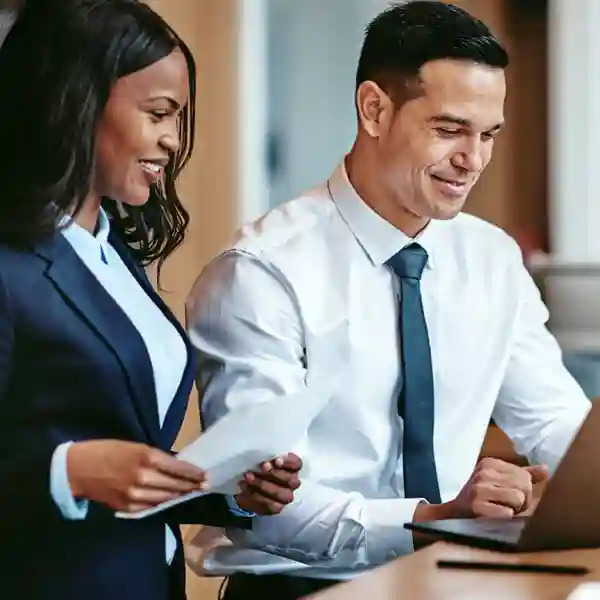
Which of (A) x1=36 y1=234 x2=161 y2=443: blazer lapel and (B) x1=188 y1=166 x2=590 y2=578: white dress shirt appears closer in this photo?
Result: (A) x1=36 y1=234 x2=161 y2=443: blazer lapel

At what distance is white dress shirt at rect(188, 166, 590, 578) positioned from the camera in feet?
5.28

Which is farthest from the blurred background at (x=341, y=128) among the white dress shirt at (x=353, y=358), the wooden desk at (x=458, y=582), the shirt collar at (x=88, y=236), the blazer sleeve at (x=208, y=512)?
the wooden desk at (x=458, y=582)

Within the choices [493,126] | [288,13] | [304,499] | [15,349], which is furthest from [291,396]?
[288,13]

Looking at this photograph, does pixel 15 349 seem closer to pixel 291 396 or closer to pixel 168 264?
pixel 291 396

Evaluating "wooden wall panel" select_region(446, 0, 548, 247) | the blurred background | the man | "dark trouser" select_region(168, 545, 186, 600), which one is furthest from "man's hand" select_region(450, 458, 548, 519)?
"wooden wall panel" select_region(446, 0, 548, 247)

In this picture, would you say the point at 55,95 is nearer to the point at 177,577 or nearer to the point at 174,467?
the point at 174,467

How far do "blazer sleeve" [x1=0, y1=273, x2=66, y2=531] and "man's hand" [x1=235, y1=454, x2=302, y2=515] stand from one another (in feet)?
0.81

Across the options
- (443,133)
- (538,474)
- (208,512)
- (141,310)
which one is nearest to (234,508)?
(208,512)

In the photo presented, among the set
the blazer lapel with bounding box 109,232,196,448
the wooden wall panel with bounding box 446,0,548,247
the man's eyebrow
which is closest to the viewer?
the blazer lapel with bounding box 109,232,196,448

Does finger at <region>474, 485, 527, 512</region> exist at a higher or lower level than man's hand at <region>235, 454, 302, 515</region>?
lower

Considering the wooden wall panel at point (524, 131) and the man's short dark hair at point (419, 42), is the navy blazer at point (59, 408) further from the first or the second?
the wooden wall panel at point (524, 131)

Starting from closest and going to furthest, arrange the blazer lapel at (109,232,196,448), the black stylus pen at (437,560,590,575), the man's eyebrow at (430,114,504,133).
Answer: the black stylus pen at (437,560,590,575) < the blazer lapel at (109,232,196,448) < the man's eyebrow at (430,114,504,133)

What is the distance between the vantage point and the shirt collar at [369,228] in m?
1.76

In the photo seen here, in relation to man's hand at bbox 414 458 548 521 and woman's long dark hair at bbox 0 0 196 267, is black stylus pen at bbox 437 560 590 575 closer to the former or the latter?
man's hand at bbox 414 458 548 521
